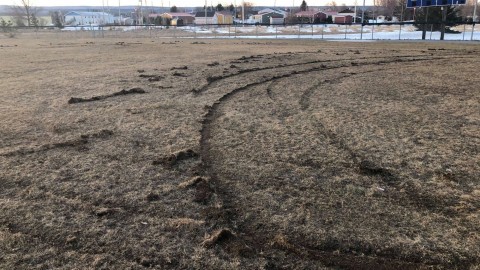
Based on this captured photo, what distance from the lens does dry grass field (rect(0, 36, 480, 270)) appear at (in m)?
3.19

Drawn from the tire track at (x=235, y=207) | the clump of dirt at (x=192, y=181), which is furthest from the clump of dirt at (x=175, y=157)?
the clump of dirt at (x=192, y=181)

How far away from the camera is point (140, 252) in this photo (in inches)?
124

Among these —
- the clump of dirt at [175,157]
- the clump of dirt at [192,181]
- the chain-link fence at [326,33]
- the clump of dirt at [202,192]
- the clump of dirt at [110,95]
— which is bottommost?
the clump of dirt at [202,192]

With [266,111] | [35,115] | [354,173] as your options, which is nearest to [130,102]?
[35,115]

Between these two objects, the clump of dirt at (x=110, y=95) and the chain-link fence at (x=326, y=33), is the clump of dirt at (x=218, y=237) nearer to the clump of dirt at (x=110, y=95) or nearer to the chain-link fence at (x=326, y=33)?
the clump of dirt at (x=110, y=95)

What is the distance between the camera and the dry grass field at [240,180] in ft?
10.5

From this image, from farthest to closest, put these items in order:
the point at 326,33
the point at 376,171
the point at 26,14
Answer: the point at 26,14 < the point at 326,33 < the point at 376,171

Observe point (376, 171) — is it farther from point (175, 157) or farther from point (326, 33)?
point (326, 33)

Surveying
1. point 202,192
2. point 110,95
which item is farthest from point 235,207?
point 110,95

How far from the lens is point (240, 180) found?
179 inches

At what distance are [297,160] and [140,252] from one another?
256 cm

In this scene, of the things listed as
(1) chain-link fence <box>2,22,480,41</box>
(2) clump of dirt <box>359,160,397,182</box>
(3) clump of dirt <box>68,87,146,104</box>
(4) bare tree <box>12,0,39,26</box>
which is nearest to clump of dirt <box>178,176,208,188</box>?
(2) clump of dirt <box>359,160,397,182</box>

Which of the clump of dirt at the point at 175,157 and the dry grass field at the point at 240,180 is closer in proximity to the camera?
the dry grass field at the point at 240,180

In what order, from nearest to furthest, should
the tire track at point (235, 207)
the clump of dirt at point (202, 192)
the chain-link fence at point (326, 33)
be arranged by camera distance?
the tire track at point (235, 207)
the clump of dirt at point (202, 192)
the chain-link fence at point (326, 33)
